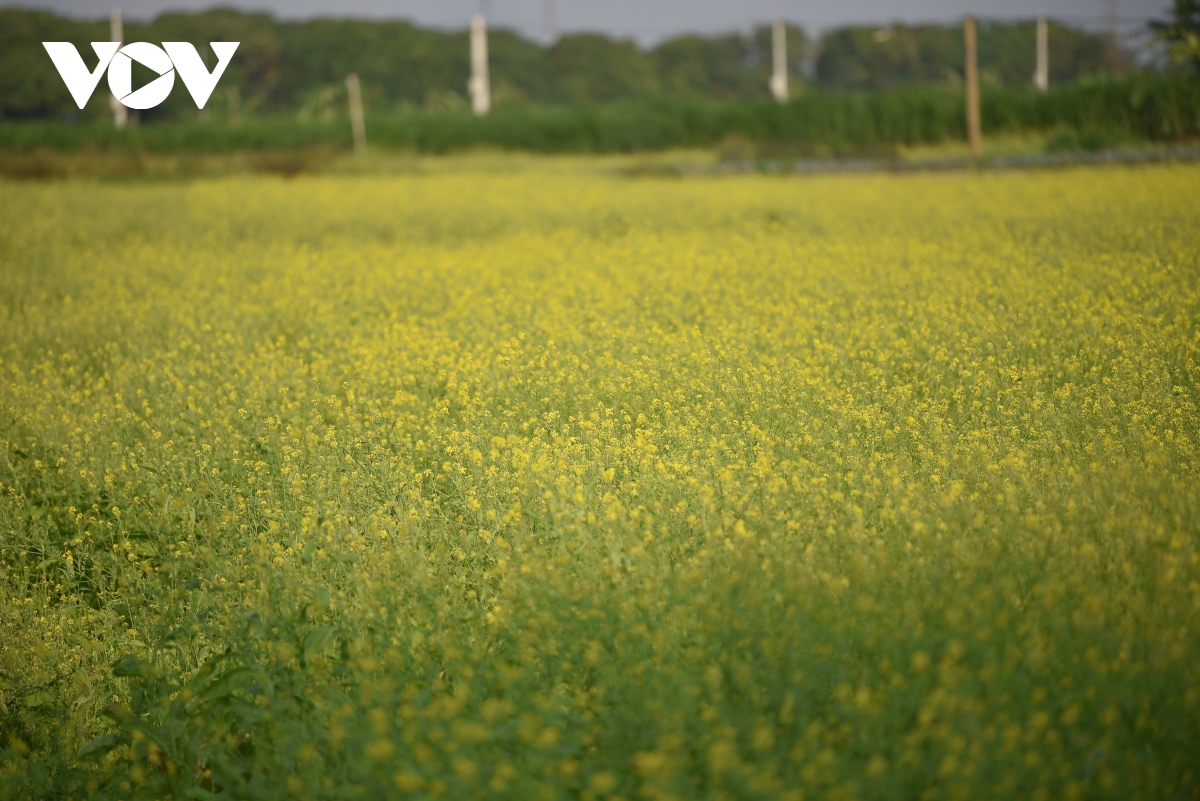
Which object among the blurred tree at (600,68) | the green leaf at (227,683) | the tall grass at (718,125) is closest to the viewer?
the green leaf at (227,683)

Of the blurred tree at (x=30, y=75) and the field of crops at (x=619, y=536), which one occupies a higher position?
the blurred tree at (x=30, y=75)

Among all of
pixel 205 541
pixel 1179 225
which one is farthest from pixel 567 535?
pixel 1179 225

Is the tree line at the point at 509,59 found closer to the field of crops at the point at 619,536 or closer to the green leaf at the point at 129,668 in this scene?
the field of crops at the point at 619,536

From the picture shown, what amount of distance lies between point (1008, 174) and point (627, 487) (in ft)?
58.0

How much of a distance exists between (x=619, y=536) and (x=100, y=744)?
2.02 metres

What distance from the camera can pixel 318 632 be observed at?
3682mm

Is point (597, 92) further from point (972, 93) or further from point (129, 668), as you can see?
point (129, 668)

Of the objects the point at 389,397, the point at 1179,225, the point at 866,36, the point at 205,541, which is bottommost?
the point at 205,541

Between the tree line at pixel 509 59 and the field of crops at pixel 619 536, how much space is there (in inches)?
2229

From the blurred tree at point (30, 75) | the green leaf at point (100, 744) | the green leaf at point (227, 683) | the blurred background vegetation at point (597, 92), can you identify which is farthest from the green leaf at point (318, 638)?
the blurred tree at point (30, 75)

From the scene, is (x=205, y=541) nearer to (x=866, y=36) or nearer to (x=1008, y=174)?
(x=1008, y=174)

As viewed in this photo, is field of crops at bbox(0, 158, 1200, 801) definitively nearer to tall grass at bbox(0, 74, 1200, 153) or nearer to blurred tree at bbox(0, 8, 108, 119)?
tall grass at bbox(0, 74, 1200, 153)

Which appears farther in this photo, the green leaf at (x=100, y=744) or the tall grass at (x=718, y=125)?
the tall grass at (x=718, y=125)

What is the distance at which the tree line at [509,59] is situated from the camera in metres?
62.9
